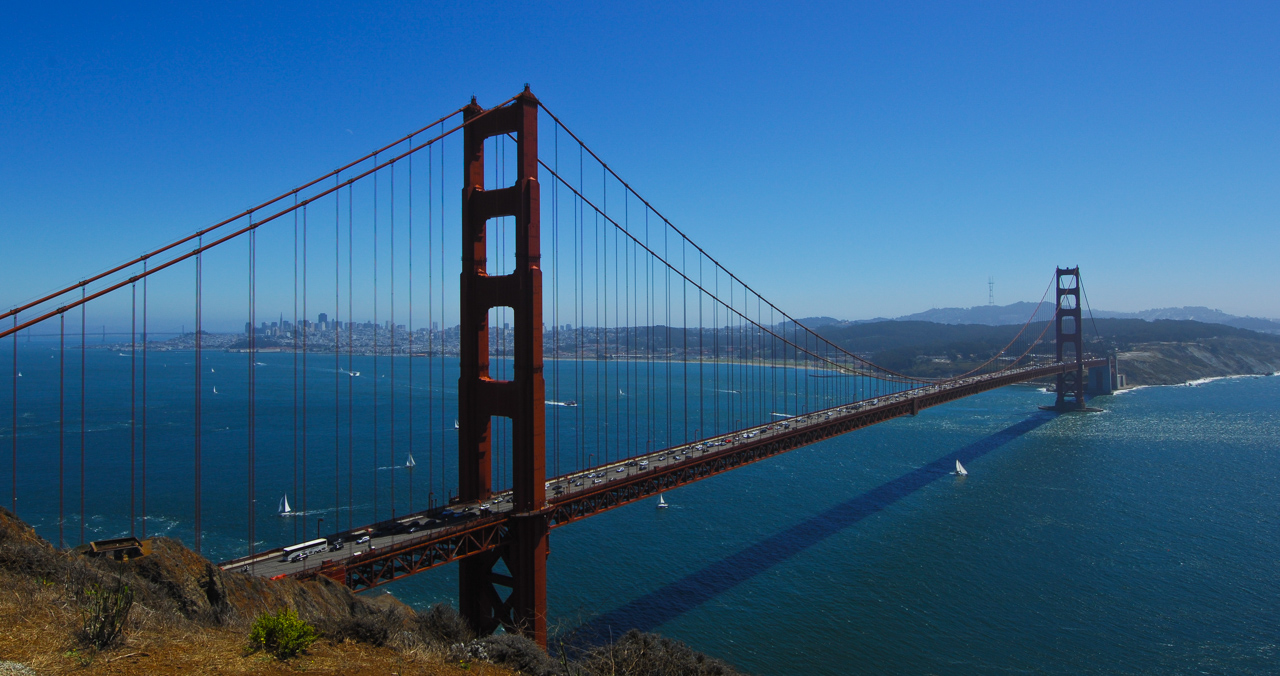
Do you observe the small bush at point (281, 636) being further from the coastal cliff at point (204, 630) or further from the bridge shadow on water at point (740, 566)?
the bridge shadow on water at point (740, 566)

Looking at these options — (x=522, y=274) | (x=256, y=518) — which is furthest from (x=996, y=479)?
(x=256, y=518)

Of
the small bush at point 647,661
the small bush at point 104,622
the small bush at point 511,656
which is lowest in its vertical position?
the small bush at point 647,661

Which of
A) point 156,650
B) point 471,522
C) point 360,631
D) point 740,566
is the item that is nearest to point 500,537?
point 471,522

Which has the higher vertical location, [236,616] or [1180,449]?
[236,616]

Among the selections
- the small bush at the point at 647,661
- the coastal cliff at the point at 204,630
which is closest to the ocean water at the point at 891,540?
the small bush at the point at 647,661

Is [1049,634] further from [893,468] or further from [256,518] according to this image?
[256,518]

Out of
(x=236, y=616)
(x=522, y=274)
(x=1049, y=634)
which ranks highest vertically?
(x=522, y=274)
